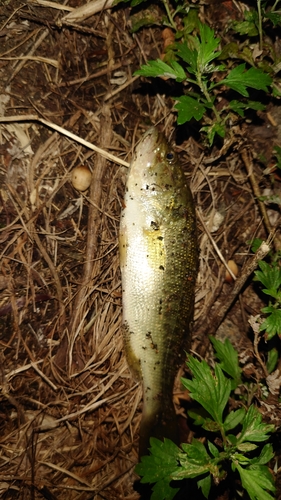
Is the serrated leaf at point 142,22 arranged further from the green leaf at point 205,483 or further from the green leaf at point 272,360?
the green leaf at point 205,483

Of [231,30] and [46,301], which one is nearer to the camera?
[46,301]

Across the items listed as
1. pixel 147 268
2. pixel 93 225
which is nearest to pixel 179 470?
pixel 147 268

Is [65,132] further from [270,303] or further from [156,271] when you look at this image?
[270,303]

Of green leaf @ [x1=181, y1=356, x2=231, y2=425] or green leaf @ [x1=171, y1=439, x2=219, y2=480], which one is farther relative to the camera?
green leaf @ [x1=181, y1=356, x2=231, y2=425]

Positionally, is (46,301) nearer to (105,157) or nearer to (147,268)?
(147,268)

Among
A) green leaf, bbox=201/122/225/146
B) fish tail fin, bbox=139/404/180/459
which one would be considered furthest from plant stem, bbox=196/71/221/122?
fish tail fin, bbox=139/404/180/459

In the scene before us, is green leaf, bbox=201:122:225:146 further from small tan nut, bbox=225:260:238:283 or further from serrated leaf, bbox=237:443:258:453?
serrated leaf, bbox=237:443:258:453
